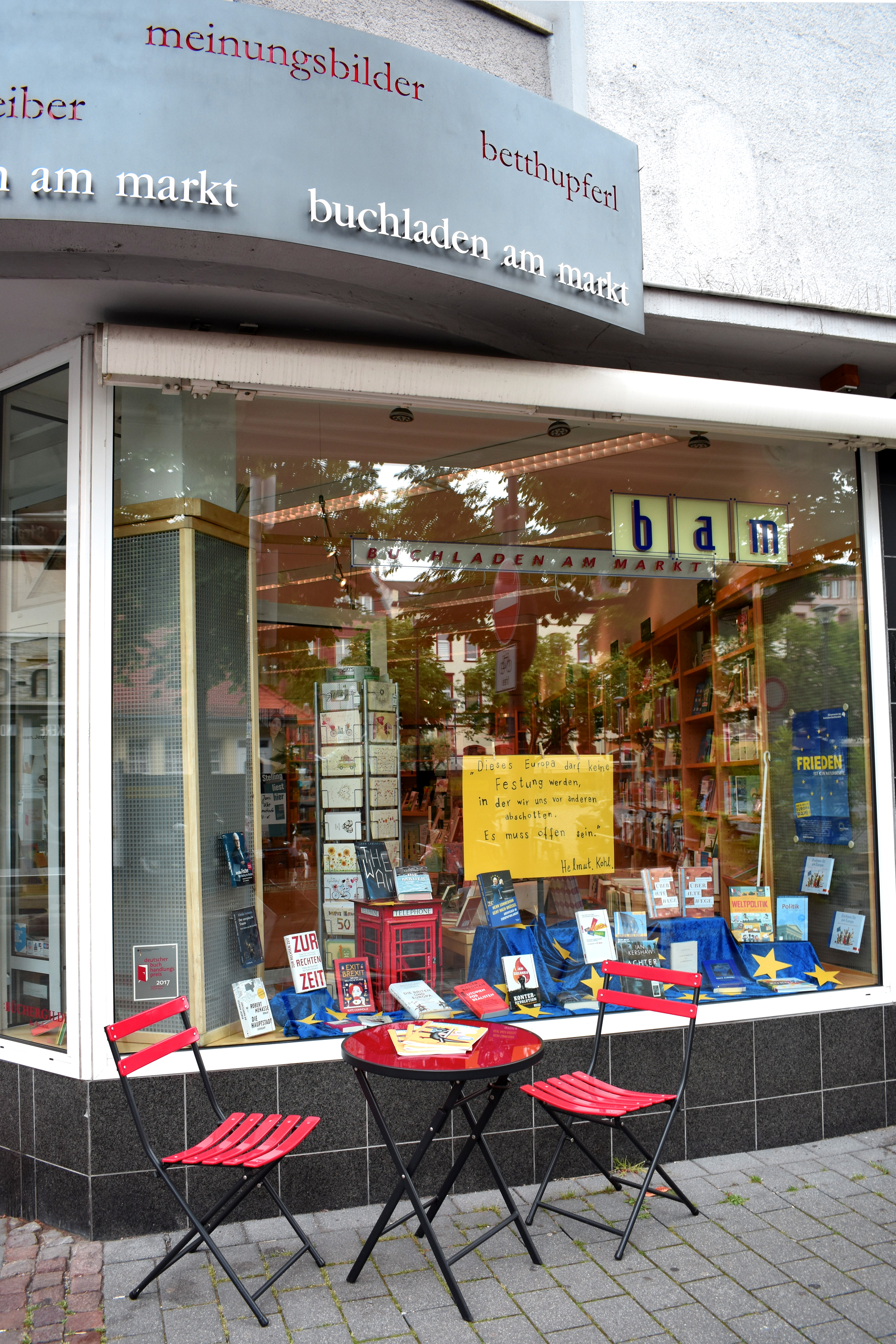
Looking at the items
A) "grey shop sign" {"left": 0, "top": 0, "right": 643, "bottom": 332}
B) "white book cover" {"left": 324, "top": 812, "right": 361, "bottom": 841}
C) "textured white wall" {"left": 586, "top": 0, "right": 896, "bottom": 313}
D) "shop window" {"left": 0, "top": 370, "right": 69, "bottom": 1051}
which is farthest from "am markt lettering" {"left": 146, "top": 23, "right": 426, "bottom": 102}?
"white book cover" {"left": 324, "top": 812, "right": 361, "bottom": 841}

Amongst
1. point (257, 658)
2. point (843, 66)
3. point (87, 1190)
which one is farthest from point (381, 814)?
point (843, 66)

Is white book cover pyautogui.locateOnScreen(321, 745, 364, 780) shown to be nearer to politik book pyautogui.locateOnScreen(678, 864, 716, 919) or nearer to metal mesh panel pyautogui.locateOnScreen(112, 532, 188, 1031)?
metal mesh panel pyautogui.locateOnScreen(112, 532, 188, 1031)

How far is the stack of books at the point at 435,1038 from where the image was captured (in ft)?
10.3

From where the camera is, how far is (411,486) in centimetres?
450

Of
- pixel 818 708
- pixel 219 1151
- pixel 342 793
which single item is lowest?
pixel 219 1151

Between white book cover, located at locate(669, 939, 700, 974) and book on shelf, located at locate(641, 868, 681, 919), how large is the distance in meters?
0.13

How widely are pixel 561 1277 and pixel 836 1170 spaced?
1.51m

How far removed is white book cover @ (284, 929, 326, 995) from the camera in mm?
4078

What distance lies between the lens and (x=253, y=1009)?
3.88 meters

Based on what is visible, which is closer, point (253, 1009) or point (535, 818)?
point (253, 1009)

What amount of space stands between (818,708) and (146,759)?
3.26 m

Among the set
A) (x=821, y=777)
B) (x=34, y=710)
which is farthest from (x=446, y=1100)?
(x=821, y=777)

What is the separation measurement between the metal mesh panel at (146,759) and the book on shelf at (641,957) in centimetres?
197

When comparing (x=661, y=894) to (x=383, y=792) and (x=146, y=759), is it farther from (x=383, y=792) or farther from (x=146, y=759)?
(x=146, y=759)
